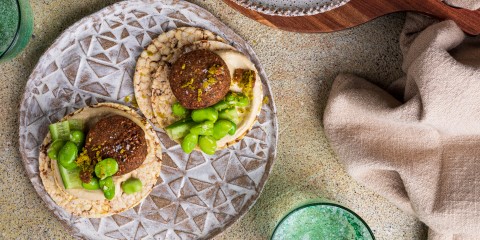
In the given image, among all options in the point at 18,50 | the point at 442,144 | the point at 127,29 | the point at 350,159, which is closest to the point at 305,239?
the point at 350,159

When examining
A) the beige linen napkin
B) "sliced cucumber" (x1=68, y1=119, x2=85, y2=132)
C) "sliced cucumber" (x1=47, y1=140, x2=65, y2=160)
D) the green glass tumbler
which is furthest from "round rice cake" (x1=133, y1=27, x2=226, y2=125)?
the beige linen napkin

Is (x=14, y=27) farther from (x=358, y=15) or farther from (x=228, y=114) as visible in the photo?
(x=358, y=15)

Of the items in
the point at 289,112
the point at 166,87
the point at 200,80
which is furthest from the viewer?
the point at 289,112

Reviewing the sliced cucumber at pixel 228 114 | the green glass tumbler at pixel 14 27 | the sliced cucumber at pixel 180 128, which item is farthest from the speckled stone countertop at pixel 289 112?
the sliced cucumber at pixel 180 128

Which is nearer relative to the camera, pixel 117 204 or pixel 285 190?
pixel 117 204

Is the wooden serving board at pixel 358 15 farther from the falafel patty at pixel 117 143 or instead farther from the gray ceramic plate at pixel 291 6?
the falafel patty at pixel 117 143

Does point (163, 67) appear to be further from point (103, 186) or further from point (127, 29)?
point (103, 186)

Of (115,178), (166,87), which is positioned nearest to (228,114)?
(166,87)
